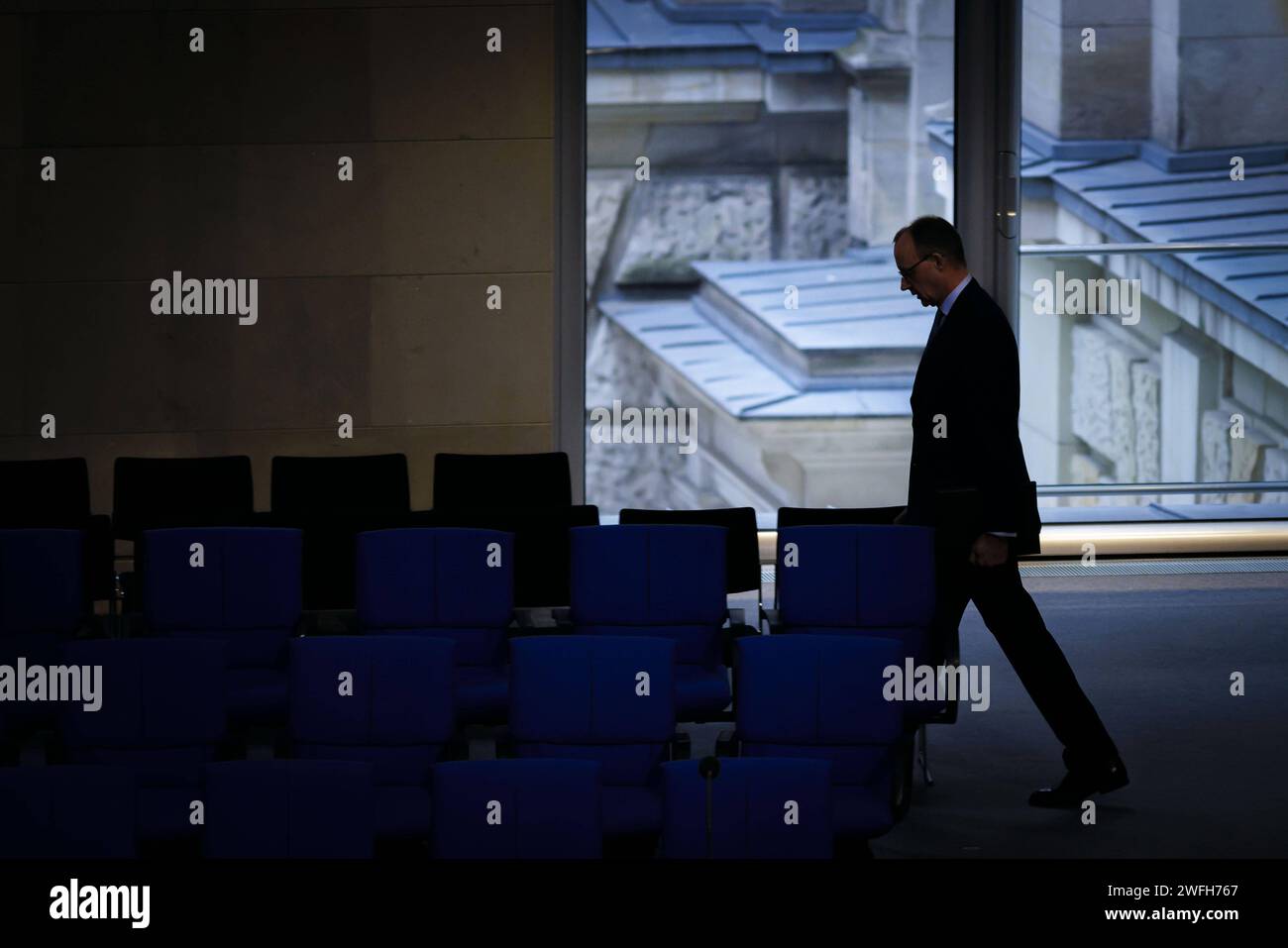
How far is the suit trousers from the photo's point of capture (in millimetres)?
4738

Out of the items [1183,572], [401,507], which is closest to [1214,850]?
[401,507]

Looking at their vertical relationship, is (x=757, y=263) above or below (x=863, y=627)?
above

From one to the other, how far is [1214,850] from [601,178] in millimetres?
5335

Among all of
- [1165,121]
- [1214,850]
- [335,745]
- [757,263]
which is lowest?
[1214,850]

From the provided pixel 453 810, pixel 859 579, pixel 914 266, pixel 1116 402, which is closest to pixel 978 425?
pixel 914 266

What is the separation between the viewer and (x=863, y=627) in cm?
525

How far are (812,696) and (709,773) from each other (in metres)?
0.84

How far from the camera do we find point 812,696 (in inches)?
170

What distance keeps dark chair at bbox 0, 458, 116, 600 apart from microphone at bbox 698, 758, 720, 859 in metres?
3.35

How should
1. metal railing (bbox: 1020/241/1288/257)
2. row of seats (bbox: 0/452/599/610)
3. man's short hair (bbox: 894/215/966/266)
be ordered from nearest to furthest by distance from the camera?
man's short hair (bbox: 894/215/966/266) < row of seats (bbox: 0/452/599/610) < metal railing (bbox: 1020/241/1288/257)

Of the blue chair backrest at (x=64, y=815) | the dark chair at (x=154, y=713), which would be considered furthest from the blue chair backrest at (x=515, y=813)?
the dark chair at (x=154, y=713)

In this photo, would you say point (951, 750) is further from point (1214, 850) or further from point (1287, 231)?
point (1287, 231)

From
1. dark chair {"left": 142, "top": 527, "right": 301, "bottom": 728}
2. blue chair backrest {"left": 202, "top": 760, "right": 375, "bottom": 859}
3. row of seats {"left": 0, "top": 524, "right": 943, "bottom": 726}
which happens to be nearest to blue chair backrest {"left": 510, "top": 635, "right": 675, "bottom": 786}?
blue chair backrest {"left": 202, "top": 760, "right": 375, "bottom": 859}

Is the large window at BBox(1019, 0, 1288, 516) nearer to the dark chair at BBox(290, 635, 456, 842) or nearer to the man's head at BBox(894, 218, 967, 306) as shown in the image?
the man's head at BBox(894, 218, 967, 306)
